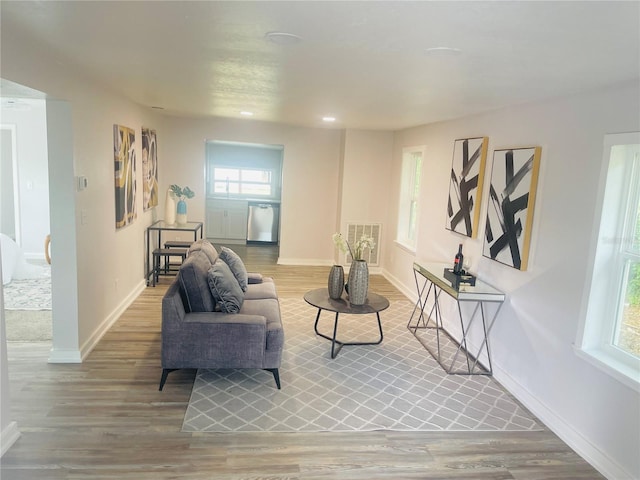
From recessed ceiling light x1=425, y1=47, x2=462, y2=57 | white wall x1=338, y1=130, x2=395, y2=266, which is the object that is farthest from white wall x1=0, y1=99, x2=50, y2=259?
recessed ceiling light x1=425, y1=47, x2=462, y2=57

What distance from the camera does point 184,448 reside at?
242cm

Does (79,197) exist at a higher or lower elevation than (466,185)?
lower

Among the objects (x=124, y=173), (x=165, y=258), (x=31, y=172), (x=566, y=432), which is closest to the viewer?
(x=566, y=432)

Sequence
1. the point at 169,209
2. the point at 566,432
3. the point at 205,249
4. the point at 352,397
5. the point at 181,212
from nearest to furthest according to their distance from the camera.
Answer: the point at 566,432 → the point at 352,397 → the point at 205,249 → the point at 169,209 → the point at 181,212

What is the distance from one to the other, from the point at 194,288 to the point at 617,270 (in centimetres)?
270

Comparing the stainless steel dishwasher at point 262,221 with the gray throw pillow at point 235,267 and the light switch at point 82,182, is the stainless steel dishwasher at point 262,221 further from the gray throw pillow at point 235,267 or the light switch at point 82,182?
the light switch at point 82,182

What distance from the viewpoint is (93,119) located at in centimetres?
358

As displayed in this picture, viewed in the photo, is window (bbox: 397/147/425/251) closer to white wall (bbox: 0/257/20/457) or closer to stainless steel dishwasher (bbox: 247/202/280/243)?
stainless steel dishwasher (bbox: 247/202/280/243)

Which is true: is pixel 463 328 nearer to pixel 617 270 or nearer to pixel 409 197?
pixel 617 270

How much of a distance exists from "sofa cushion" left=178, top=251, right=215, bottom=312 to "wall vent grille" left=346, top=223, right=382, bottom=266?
3820 millimetres

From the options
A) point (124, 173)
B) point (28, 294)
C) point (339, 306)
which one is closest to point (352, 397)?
point (339, 306)

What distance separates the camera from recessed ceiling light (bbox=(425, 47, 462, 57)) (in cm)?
201

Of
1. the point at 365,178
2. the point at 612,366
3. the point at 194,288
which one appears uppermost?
the point at 365,178

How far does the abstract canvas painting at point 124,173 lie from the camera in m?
4.18
